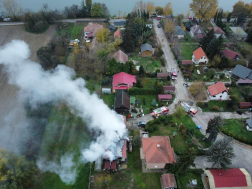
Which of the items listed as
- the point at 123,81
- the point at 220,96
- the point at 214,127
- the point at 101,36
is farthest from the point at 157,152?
the point at 101,36

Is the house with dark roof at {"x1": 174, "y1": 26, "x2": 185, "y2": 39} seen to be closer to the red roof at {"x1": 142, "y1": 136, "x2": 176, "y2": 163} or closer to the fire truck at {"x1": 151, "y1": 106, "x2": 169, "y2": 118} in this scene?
the fire truck at {"x1": 151, "y1": 106, "x2": 169, "y2": 118}

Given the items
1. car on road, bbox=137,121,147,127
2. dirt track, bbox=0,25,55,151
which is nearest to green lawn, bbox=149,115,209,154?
car on road, bbox=137,121,147,127

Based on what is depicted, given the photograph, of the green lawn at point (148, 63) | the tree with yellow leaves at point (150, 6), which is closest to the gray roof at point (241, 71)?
the green lawn at point (148, 63)

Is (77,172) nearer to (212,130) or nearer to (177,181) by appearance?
(177,181)

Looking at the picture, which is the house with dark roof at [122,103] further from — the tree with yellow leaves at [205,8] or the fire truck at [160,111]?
the tree with yellow leaves at [205,8]

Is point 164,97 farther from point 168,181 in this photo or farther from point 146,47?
point 146,47

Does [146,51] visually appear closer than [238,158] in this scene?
No
